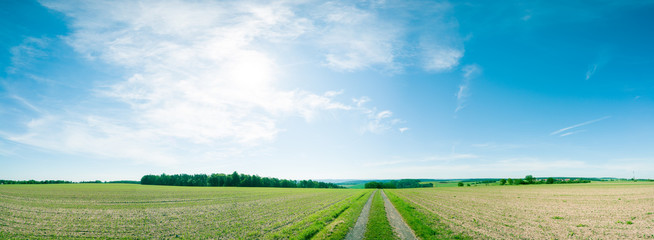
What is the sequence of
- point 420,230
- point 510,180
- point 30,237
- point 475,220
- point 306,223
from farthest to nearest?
point 510,180
point 475,220
point 306,223
point 420,230
point 30,237

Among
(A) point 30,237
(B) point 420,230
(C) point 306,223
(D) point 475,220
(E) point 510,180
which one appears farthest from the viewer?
(E) point 510,180

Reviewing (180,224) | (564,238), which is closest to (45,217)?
(180,224)

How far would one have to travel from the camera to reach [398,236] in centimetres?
1516

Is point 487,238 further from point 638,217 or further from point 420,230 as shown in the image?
point 638,217

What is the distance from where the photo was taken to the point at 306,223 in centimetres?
1941

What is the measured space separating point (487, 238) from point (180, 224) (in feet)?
69.7

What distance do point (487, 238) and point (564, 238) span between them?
4516mm

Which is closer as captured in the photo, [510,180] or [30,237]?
[30,237]

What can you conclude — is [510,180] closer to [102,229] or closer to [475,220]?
[475,220]

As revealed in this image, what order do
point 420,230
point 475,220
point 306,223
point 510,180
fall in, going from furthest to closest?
point 510,180
point 475,220
point 306,223
point 420,230

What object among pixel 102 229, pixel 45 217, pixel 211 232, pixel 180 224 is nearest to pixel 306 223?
pixel 211 232

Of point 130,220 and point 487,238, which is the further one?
point 130,220

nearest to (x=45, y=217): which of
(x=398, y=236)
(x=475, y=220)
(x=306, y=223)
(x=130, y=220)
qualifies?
(x=130, y=220)

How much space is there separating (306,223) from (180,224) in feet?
32.0
